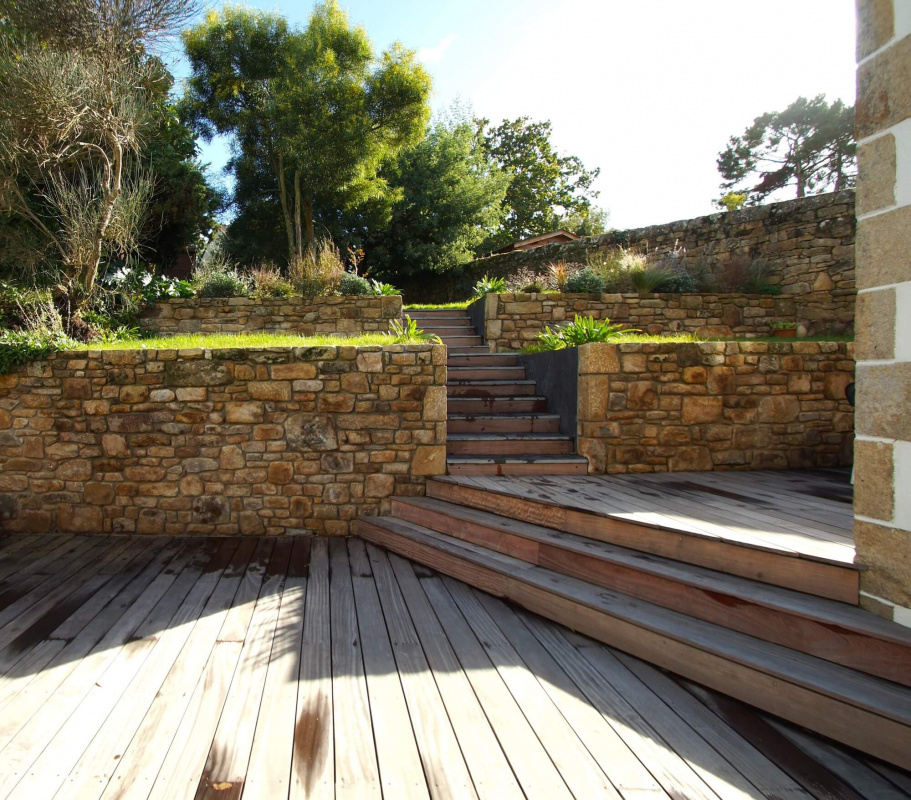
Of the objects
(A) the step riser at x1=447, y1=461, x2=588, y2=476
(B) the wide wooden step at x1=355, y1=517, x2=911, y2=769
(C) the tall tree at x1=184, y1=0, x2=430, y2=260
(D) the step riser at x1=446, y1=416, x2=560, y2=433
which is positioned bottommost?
(B) the wide wooden step at x1=355, y1=517, x2=911, y2=769

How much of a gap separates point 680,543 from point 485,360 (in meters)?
3.84

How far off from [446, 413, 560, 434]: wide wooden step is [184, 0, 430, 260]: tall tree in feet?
26.6

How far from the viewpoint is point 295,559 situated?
384cm

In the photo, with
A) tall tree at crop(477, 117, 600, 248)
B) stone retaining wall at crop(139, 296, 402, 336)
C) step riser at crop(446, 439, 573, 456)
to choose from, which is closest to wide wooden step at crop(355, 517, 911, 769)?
step riser at crop(446, 439, 573, 456)

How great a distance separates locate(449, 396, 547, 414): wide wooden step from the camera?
5.23 meters

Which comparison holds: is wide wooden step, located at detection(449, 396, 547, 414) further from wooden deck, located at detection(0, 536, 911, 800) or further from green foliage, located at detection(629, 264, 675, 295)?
green foliage, located at detection(629, 264, 675, 295)

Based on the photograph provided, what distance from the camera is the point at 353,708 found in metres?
2.12

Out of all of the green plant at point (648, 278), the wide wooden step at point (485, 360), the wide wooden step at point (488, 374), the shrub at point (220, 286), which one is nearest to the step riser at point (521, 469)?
the wide wooden step at point (488, 374)

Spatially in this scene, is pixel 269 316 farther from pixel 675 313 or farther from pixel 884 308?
pixel 884 308

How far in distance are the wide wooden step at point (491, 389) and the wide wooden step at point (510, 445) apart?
0.99 m

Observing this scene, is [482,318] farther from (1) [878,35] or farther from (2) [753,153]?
(2) [753,153]

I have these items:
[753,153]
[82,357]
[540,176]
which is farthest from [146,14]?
[753,153]

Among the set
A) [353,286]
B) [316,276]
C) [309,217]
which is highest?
[309,217]

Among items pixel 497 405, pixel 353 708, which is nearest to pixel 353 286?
pixel 497 405
